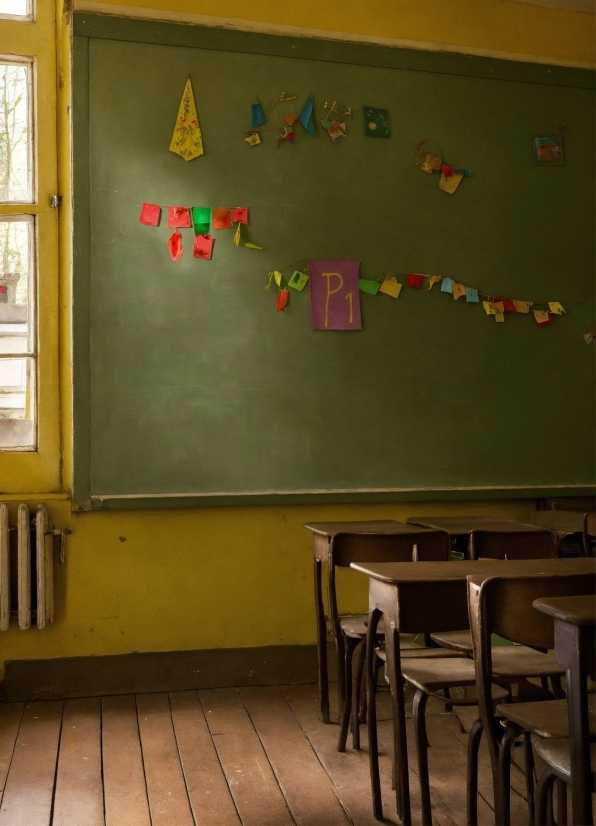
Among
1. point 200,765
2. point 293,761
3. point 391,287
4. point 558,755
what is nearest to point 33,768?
point 200,765

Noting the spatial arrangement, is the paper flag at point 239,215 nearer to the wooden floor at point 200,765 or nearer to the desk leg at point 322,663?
the desk leg at point 322,663

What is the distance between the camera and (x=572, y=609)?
1.54 m

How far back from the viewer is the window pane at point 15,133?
3.70m

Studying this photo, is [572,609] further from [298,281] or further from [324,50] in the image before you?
[324,50]

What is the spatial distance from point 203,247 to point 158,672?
1849mm

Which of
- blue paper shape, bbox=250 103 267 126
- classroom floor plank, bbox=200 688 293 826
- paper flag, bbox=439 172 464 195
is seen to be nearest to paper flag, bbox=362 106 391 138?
paper flag, bbox=439 172 464 195

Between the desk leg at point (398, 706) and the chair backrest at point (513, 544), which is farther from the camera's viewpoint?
the chair backrest at point (513, 544)

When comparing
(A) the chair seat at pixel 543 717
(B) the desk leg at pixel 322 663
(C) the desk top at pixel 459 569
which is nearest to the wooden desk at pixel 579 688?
(A) the chair seat at pixel 543 717

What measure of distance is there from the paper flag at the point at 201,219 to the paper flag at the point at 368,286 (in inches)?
28.9

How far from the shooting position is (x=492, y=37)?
13.5ft

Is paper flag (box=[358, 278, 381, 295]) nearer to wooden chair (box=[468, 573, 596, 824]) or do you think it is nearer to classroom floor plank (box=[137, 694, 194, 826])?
classroom floor plank (box=[137, 694, 194, 826])

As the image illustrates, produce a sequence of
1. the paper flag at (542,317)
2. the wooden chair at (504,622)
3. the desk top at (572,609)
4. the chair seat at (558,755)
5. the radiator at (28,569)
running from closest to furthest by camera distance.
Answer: the desk top at (572,609) < the chair seat at (558,755) < the wooden chair at (504,622) < the radiator at (28,569) < the paper flag at (542,317)

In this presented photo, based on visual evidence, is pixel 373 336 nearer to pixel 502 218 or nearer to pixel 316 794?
pixel 502 218

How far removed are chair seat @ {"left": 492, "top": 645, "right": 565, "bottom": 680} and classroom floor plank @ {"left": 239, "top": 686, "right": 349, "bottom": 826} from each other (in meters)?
0.61
